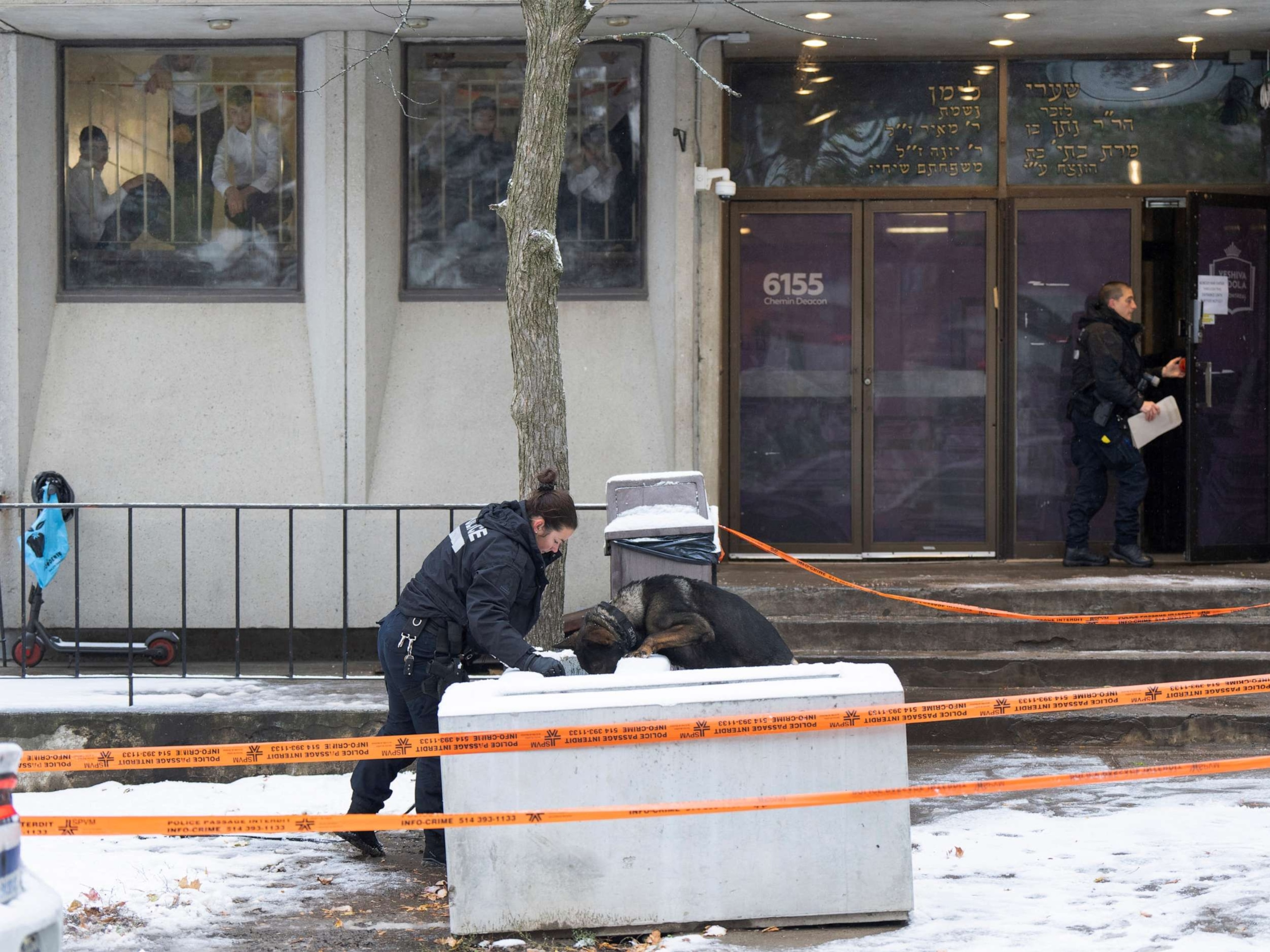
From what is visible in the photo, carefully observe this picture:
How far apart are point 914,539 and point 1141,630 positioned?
7.77 feet

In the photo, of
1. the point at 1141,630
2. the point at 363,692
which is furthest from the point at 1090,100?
the point at 363,692

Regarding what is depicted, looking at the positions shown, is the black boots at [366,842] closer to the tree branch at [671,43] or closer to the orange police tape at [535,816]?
the orange police tape at [535,816]

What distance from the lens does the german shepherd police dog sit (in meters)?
6.59

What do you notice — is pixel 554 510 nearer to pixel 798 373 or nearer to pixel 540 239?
pixel 540 239

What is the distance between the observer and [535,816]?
4.94m

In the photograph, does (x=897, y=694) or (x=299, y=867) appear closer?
(x=897, y=694)

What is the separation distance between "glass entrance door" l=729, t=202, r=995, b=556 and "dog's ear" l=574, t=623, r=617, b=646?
13.7 feet

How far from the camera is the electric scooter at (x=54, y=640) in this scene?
9.03 meters

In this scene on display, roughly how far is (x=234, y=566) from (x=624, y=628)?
4.47 metres

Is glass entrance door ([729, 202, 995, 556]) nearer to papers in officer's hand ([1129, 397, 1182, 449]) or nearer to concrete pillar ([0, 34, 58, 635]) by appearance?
papers in officer's hand ([1129, 397, 1182, 449])

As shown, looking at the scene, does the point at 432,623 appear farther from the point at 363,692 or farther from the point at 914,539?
the point at 914,539

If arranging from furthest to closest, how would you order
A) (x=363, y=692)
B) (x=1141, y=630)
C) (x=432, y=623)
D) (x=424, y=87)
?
(x=424, y=87) < (x=1141, y=630) < (x=363, y=692) < (x=432, y=623)

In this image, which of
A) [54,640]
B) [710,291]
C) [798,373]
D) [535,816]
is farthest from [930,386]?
[535,816]

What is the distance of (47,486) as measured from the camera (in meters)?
9.62
